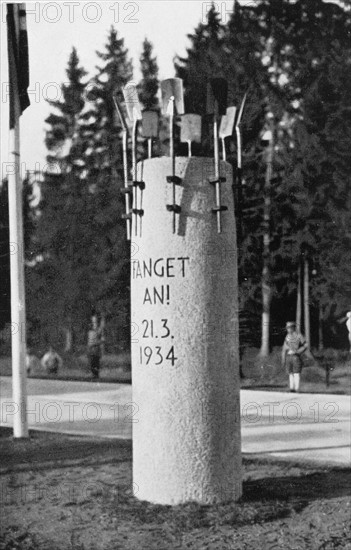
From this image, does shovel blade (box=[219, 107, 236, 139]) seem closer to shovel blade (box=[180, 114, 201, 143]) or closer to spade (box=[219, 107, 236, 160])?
spade (box=[219, 107, 236, 160])

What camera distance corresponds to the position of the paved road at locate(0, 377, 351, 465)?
7.93 m

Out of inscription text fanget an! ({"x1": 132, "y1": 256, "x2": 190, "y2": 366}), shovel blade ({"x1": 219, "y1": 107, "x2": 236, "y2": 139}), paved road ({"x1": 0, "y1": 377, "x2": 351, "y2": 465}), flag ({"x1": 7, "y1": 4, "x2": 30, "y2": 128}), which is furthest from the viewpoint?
paved road ({"x1": 0, "y1": 377, "x2": 351, "y2": 465})

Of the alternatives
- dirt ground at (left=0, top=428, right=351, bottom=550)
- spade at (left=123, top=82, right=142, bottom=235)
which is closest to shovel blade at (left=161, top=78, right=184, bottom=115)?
spade at (left=123, top=82, right=142, bottom=235)

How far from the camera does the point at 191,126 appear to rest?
5.53m

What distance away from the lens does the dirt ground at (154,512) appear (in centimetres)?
473

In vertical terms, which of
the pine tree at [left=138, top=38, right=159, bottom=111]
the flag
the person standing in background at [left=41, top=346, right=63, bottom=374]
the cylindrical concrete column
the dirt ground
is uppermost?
the pine tree at [left=138, top=38, right=159, bottom=111]

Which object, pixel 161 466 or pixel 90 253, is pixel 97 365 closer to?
pixel 90 253

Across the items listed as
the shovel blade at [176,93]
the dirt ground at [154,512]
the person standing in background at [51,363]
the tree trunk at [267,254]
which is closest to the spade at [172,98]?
the shovel blade at [176,93]

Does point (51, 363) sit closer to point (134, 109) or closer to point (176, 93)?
point (134, 109)

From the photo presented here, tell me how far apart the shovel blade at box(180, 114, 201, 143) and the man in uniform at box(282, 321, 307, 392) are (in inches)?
299

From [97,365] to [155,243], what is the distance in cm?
1012

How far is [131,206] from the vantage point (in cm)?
578

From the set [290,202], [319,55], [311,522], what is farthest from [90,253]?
[311,522]

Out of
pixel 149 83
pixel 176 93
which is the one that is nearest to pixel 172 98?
pixel 176 93
